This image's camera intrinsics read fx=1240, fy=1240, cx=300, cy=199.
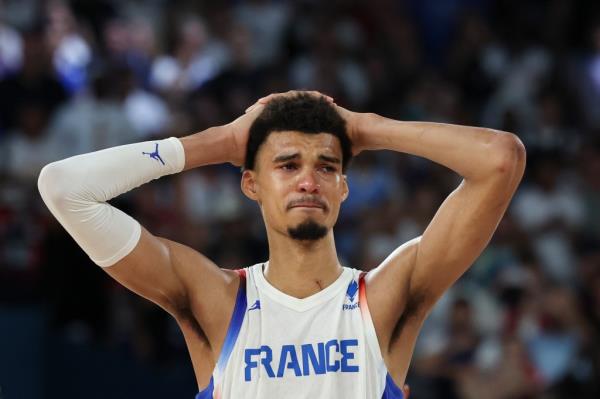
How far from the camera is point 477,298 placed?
10.4m

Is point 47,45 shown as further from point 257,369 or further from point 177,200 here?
point 257,369

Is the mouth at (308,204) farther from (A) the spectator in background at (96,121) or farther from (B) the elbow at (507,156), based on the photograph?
(A) the spectator in background at (96,121)

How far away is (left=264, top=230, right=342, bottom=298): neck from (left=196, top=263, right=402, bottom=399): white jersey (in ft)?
0.16

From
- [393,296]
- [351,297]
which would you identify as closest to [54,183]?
[351,297]

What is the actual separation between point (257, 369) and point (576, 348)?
18.3 ft

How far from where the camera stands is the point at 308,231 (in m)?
4.99

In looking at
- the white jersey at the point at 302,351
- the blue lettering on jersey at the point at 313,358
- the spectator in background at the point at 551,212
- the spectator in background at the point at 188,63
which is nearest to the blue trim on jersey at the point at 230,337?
the white jersey at the point at 302,351

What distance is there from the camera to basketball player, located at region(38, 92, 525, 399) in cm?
491

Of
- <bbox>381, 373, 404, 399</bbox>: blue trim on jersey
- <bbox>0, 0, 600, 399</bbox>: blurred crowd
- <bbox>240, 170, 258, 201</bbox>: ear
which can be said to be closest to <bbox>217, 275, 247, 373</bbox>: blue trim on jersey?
<bbox>240, 170, 258, 201</bbox>: ear

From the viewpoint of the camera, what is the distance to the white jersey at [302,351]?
4.85 metres

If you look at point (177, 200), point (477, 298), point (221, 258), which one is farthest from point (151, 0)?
point (477, 298)

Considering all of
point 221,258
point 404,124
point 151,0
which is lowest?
point 404,124

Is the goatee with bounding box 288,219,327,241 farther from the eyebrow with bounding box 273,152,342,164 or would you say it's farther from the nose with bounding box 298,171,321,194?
the eyebrow with bounding box 273,152,342,164

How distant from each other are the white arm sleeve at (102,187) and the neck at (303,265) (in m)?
0.55
